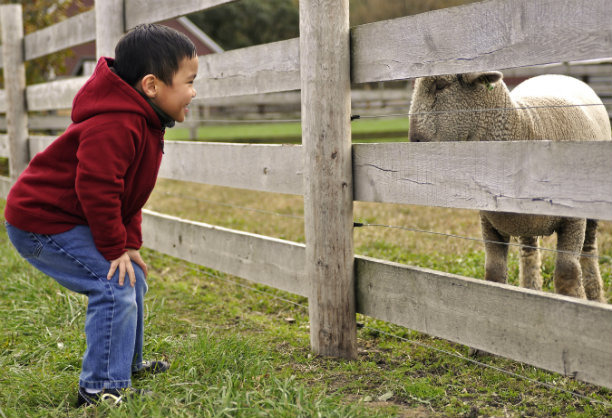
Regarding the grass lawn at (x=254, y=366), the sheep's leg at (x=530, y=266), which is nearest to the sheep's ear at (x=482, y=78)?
the sheep's leg at (x=530, y=266)

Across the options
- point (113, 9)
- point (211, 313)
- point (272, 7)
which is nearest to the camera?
point (211, 313)

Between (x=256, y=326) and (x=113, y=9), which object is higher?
(x=113, y=9)

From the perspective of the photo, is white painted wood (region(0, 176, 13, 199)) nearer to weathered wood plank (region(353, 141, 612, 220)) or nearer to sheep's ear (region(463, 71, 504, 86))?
weathered wood plank (region(353, 141, 612, 220))

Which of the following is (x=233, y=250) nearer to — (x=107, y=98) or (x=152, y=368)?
(x=152, y=368)

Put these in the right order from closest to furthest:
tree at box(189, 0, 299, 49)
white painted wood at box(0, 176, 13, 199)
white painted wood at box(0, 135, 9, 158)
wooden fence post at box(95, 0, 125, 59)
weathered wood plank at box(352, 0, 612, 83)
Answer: weathered wood plank at box(352, 0, 612, 83), wooden fence post at box(95, 0, 125, 59), white painted wood at box(0, 135, 9, 158), white painted wood at box(0, 176, 13, 199), tree at box(189, 0, 299, 49)

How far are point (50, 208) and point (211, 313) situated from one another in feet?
6.02

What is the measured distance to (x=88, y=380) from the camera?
2.63m

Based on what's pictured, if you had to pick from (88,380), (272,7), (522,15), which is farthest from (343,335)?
(272,7)

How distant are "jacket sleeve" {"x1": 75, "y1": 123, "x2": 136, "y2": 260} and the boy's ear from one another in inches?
8.3

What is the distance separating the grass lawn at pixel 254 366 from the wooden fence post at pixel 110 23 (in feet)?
5.90

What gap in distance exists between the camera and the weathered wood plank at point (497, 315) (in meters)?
2.30

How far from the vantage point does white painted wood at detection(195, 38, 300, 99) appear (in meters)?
3.43

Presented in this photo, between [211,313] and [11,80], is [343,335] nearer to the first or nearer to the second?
[211,313]

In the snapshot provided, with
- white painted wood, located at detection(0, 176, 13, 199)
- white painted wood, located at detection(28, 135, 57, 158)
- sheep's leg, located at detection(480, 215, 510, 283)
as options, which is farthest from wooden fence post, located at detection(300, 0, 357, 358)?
white painted wood, located at detection(0, 176, 13, 199)
